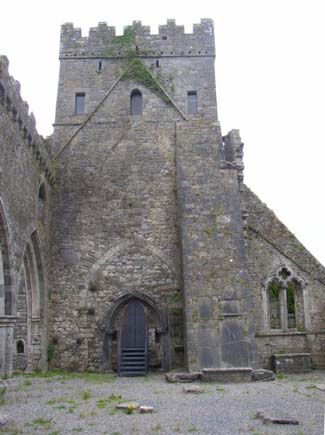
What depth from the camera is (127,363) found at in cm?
1293

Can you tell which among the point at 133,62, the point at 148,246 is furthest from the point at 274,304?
the point at 133,62

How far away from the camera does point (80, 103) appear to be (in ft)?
55.5

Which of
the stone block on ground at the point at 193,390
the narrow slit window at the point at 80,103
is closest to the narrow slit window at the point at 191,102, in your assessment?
the narrow slit window at the point at 80,103

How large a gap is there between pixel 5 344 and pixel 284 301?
8.25m

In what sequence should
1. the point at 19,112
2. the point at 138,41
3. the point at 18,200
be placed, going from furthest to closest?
the point at 138,41
the point at 18,200
the point at 19,112

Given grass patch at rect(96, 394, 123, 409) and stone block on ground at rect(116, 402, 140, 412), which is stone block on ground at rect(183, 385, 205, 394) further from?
stone block on ground at rect(116, 402, 140, 412)

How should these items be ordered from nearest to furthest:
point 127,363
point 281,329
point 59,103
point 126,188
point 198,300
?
1. point 198,300
2. point 127,363
3. point 281,329
4. point 126,188
5. point 59,103

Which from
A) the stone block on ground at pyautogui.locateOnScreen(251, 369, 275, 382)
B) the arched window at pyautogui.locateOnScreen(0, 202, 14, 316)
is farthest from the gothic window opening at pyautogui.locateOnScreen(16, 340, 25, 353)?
the stone block on ground at pyautogui.locateOnScreen(251, 369, 275, 382)

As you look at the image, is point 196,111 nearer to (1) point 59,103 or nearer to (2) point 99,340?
(1) point 59,103

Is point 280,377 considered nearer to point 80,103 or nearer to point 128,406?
point 128,406

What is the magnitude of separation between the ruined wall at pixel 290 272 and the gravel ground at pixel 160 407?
2.60 m

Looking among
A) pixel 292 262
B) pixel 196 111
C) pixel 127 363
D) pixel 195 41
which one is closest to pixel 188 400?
pixel 127 363

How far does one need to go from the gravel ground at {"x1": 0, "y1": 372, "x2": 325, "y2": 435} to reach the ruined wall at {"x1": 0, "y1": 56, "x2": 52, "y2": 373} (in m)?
1.77

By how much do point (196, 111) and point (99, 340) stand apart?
8697 mm
